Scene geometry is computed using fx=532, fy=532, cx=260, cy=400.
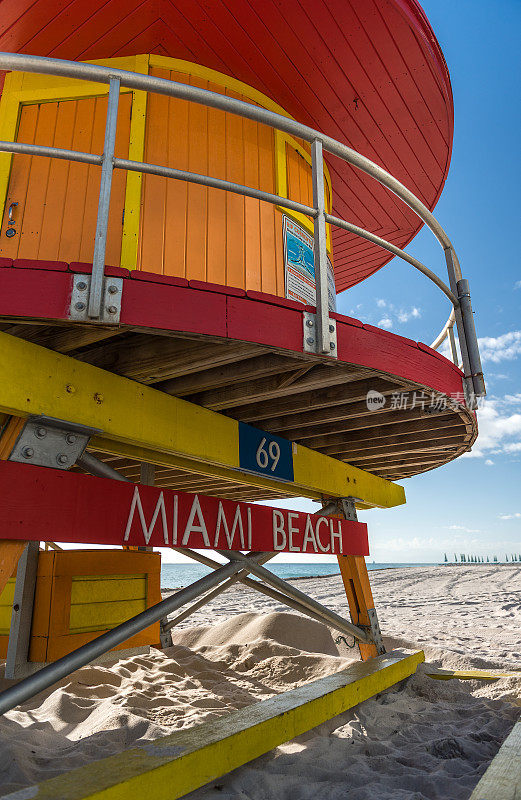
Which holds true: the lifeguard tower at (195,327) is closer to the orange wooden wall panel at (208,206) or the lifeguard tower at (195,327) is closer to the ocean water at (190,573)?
the orange wooden wall panel at (208,206)

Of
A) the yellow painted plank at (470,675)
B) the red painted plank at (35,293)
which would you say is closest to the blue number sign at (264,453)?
the red painted plank at (35,293)

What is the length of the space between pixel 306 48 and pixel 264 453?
323 centimetres

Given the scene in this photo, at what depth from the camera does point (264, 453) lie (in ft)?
12.7

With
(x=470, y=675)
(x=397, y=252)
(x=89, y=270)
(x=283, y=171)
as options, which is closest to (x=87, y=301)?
(x=89, y=270)

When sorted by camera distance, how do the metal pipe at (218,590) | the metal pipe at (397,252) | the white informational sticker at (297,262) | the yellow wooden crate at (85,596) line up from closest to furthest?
the metal pipe at (397,252)
the yellow wooden crate at (85,596)
the white informational sticker at (297,262)
the metal pipe at (218,590)

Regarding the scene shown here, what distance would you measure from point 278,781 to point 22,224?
12.2 ft

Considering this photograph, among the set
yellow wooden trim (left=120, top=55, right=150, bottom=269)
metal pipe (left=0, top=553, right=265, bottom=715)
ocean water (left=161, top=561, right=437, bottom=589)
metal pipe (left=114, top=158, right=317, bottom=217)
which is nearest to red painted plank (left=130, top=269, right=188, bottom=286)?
metal pipe (left=114, top=158, right=317, bottom=217)

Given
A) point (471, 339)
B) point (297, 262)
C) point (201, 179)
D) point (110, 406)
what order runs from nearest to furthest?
point (201, 179) → point (110, 406) → point (471, 339) → point (297, 262)

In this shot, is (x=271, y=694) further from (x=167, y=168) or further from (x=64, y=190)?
(x=64, y=190)

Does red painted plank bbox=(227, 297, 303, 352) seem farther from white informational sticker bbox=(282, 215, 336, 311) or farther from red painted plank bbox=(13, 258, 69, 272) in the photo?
white informational sticker bbox=(282, 215, 336, 311)

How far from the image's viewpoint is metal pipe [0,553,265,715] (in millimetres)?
2178

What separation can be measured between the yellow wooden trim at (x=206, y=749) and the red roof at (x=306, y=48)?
4.62m

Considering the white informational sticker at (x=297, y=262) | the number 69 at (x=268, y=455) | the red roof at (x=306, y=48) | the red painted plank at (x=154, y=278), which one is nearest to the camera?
the red painted plank at (x=154, y=278)

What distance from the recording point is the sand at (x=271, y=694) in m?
2.58
